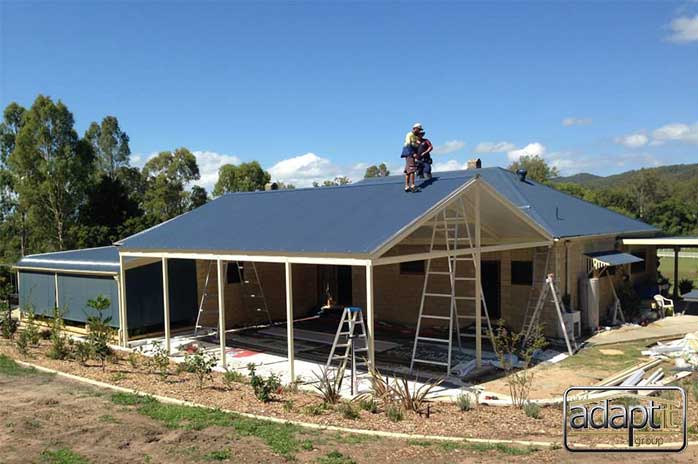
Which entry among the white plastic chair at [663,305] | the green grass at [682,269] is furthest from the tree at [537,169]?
the white plastic chair at [663,305]

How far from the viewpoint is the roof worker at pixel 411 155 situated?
1122cm

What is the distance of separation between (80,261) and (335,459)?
520 inches

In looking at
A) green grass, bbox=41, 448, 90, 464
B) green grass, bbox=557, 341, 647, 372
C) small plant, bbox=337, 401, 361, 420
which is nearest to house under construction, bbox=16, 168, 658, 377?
green grass, bbox=557, 341, 647, 372

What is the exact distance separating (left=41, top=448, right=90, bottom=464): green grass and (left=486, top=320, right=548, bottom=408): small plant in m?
5.94

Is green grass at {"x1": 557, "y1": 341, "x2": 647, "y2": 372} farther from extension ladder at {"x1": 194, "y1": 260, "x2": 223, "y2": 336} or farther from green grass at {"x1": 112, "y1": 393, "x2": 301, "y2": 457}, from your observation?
extension ladder at {"x1": 194, "y1": 260, "x2": 223, "y2": 336}

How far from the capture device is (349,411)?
7.84 m

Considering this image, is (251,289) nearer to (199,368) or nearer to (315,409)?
(199,368)

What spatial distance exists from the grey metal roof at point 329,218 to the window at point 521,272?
1130 millimetres

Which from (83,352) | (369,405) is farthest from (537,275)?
(83,352)

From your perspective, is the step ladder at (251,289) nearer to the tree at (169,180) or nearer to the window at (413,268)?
the window at (413,268)

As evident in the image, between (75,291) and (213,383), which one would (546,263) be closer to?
(213,383)

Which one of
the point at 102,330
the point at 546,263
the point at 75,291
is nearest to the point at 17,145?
the point at 75,291

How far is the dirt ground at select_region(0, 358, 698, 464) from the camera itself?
600 cm

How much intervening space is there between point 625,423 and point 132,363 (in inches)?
361
